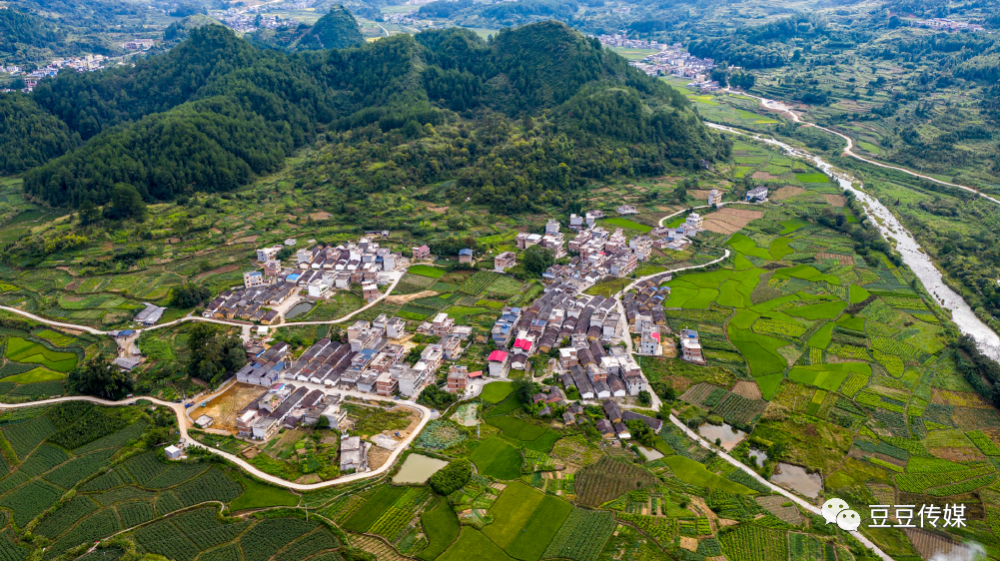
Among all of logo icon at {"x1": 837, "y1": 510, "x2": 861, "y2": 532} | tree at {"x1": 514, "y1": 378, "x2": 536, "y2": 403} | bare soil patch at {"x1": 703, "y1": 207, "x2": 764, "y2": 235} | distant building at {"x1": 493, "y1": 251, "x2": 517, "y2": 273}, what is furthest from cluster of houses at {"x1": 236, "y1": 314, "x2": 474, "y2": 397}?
bare soil patch at {"x1": 703, "y1": 207, "x2": 764, "y2": 235}

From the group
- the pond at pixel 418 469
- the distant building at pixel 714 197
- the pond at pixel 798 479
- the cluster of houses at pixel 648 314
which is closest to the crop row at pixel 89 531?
the pond at pixel 418 469

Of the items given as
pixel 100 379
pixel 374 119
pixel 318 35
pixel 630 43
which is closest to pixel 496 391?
pixel 100 379

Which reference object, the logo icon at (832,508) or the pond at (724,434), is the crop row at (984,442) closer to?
the logo icon at (832,508)

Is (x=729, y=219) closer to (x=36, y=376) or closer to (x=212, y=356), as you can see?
(x=212, y=356)

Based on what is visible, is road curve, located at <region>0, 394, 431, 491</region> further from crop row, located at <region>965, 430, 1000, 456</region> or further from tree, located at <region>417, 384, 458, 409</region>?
crop row, located at <region>965, 430, 1000, 456</region>

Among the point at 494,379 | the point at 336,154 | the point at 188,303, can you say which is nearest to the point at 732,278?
the point at 494,379

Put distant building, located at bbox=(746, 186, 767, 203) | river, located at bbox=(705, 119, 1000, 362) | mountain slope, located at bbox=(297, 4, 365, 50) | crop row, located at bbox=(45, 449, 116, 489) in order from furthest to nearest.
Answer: mountain slope, located at bbox=(297, 4, 365, 50), distant building, located at bbox=(746, 186, 767, 203), river, located at bbox=(705, 119, 1000, 362), crop row, located at bbox=(45, 449, 116, 489)
